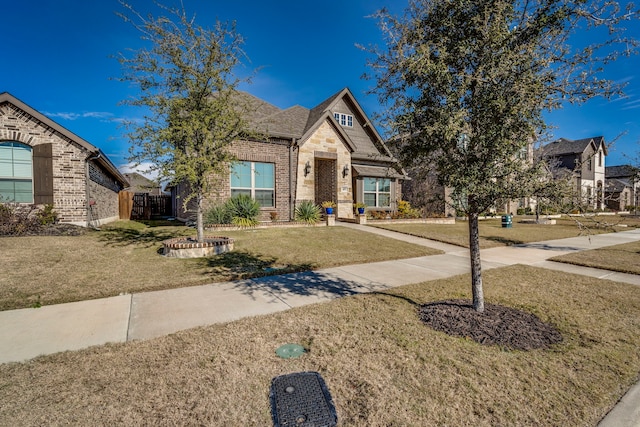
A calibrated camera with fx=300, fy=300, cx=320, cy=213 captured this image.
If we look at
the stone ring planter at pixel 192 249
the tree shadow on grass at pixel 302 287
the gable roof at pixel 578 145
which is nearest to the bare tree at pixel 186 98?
the stone ring planter at pixel 192 249

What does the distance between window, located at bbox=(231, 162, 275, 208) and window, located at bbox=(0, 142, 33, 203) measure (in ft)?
25.3

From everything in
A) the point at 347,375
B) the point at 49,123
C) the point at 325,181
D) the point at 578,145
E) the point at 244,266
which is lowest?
the point at 347,375

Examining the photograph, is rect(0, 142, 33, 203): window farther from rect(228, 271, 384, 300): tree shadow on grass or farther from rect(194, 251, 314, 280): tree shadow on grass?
rect(228, 271, 384, 300): tree shadow on grass

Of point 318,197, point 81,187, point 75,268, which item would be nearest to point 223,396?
point 75,268

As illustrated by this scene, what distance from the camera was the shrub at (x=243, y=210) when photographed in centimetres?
1297

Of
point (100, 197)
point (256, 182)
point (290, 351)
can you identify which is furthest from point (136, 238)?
point (290, 351)

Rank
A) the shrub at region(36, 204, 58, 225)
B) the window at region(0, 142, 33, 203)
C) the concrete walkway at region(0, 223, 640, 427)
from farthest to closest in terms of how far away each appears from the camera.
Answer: the window at region(0, 142, 33, 203), the shrub at region(36, 204, 58, 225), the concrete walkway at region(0, 223, 640, 427)

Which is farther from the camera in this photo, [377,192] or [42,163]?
[377,192]

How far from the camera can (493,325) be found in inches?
156

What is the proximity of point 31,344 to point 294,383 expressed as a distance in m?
3.16

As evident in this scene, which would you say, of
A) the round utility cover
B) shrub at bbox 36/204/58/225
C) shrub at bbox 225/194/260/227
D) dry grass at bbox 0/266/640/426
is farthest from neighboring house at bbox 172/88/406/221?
the round utility cover

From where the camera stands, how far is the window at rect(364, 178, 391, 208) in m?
19.2

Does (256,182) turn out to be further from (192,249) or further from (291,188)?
(192,249)

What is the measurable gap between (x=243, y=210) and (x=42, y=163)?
7.82 metres
